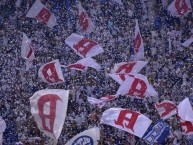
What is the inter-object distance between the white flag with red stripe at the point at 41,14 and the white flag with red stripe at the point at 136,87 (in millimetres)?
4479

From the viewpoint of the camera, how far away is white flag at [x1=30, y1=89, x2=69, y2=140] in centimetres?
508

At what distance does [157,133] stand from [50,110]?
2.14 metres

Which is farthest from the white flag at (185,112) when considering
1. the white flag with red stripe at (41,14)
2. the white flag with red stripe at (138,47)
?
the white flag with red stripe at (41,14)

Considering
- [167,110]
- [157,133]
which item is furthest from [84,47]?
[157,133]

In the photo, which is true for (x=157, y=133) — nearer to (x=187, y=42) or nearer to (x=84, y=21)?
(x=187, y=42)

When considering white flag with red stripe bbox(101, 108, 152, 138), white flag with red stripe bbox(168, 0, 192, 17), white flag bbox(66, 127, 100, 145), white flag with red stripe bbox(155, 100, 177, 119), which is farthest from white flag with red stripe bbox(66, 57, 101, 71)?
white flag with red stripe bbox(168, 0, 192, 17)

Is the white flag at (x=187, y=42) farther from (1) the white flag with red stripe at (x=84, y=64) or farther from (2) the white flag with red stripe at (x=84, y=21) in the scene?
(1) the white flag with red stripe at (x=84, y=64)

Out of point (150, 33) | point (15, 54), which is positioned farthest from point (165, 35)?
point (15, 54)

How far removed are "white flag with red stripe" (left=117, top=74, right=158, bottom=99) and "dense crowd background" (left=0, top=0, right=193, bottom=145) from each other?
28.9 inches

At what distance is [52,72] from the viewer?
7965 millimetres

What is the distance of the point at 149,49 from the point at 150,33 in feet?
2.77

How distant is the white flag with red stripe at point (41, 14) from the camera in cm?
1123

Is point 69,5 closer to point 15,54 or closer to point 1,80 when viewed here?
point 15,54

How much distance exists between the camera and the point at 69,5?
42.1 feet
